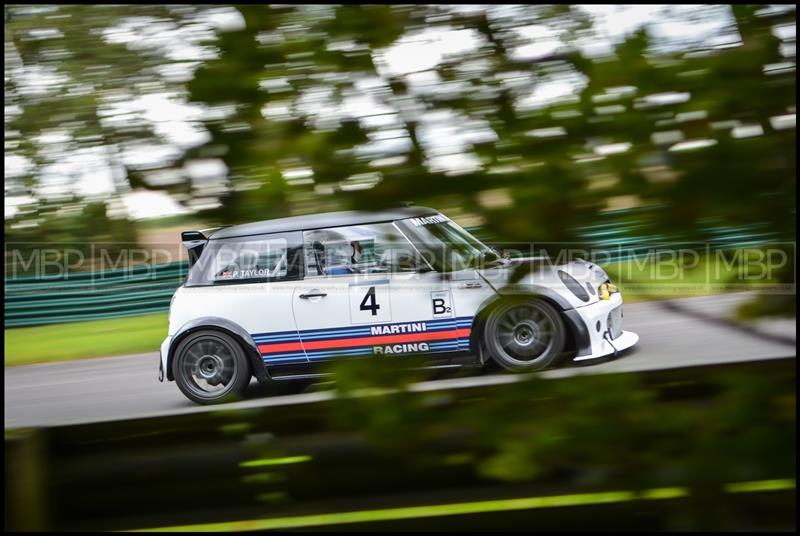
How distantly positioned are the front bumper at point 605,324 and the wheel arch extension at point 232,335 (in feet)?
7.70

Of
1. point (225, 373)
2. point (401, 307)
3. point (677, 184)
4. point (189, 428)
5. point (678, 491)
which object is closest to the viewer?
point (677, 184)

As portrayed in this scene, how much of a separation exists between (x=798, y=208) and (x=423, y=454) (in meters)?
0.82

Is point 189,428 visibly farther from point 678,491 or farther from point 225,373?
point 225,373

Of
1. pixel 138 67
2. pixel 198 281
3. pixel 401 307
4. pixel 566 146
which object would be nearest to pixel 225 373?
pixel 198 281

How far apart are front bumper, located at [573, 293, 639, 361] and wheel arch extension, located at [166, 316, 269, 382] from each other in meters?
2.35

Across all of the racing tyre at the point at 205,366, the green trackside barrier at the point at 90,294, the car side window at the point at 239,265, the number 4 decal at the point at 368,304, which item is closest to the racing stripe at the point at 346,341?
the number 4 decal at the point at 368,304

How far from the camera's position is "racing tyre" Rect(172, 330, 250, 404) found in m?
6.30

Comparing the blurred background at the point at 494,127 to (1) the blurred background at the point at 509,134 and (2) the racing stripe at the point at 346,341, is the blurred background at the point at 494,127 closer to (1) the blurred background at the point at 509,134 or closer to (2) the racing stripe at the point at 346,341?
(1) the blurred background at the point at 509,134

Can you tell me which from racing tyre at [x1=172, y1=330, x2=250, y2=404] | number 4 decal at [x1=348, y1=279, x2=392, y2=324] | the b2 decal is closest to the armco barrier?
racing tyre at [x1=172, y1=330, x2=250, y2=404]

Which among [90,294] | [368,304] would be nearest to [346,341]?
[368,304]

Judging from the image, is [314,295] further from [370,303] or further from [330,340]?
[370,303]

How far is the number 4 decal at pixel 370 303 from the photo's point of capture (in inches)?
227

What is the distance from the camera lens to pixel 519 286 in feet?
5.22

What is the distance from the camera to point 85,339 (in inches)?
507
